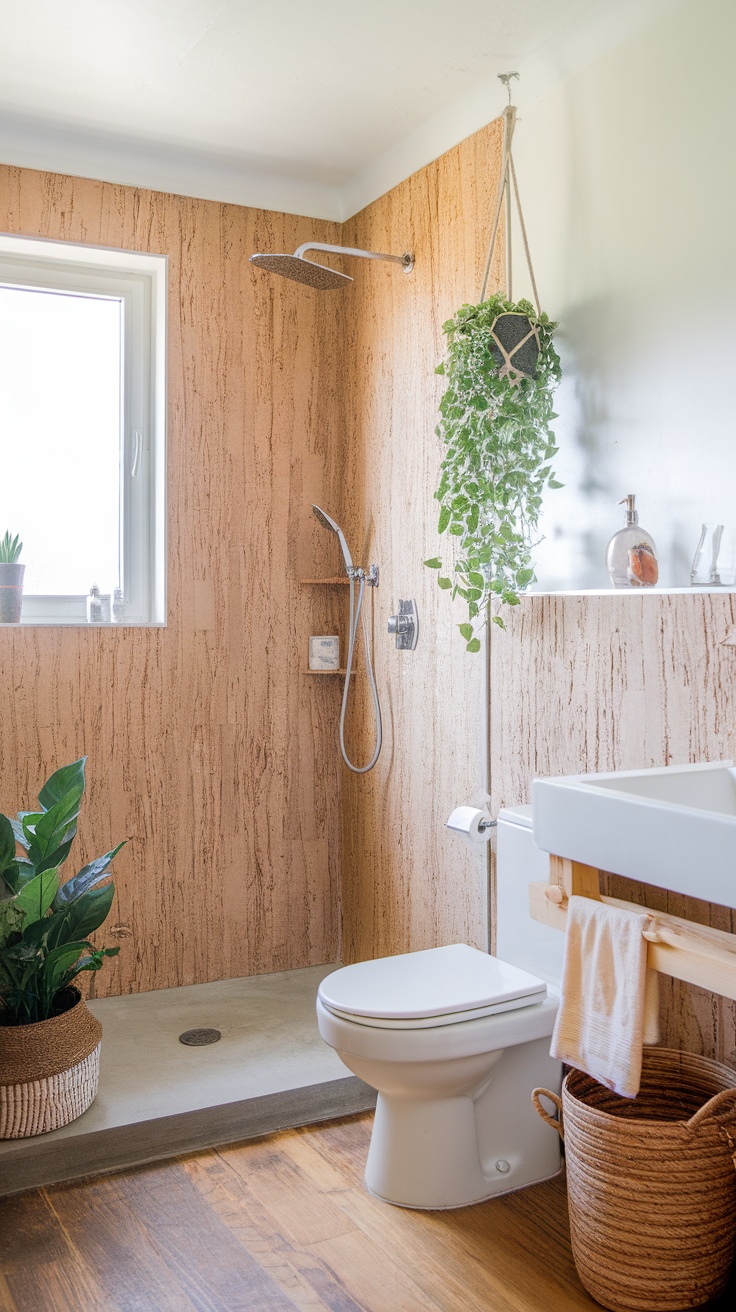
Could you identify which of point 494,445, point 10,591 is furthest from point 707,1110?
point 10,591

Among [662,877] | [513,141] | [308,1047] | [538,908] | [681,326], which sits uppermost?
[513,141]

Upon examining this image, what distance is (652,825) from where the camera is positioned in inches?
60.9

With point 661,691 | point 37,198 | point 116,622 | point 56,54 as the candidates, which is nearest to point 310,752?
point 116,622

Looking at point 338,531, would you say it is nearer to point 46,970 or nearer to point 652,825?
point 46,970

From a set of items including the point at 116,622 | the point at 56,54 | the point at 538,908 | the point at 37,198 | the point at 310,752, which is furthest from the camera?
the point at 310,752

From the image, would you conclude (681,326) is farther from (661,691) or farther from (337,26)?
(337,26)

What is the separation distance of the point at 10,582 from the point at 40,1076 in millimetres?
1330

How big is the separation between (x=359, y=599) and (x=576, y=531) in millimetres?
1005

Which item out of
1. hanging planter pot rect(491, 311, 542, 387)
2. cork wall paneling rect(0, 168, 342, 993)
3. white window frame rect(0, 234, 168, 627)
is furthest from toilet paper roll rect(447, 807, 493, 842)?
white window frame rect(0, 234, 168, 627)

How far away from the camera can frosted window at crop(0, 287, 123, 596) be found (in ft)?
10.1

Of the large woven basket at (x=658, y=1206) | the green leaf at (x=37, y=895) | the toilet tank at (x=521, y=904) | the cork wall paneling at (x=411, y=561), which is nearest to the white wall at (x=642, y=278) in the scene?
the cork wall paneling at (x=411, y=561)

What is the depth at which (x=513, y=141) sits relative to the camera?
8.27 feet

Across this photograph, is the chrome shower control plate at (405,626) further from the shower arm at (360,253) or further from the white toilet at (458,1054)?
the shower arm at (360,253)

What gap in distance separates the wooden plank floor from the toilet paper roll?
0.76 m
